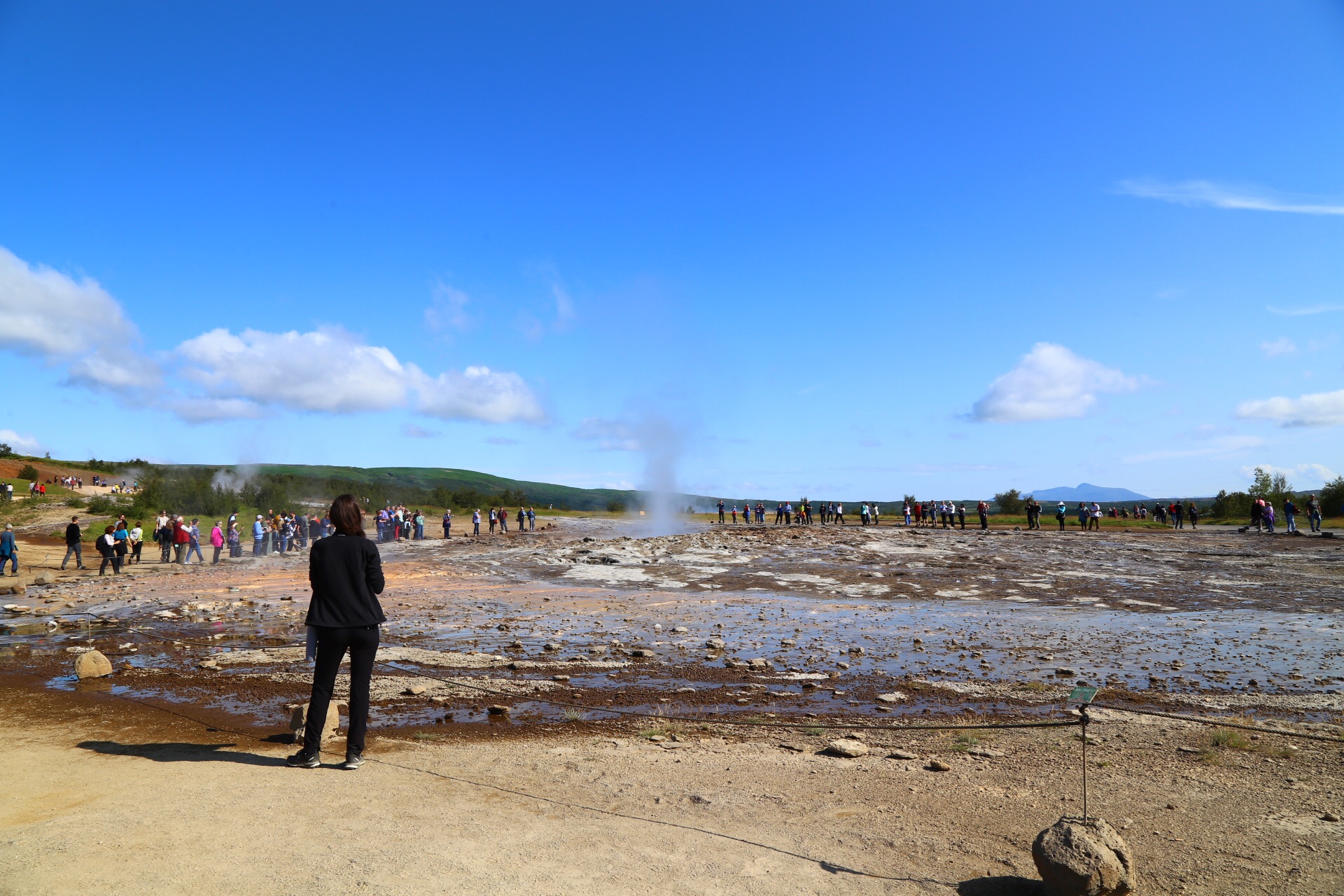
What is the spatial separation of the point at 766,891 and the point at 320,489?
82.2 meters

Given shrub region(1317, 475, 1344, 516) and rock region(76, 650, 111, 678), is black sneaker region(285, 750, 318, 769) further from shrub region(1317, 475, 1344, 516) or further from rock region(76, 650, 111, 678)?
shrub region(1317, 475, 1344, 516)

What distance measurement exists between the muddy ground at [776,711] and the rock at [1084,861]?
39 cm

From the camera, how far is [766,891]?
13.7 ft

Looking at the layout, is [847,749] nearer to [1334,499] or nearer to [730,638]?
[730,638]

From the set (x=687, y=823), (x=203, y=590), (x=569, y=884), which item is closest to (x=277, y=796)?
(x=569, y=884)

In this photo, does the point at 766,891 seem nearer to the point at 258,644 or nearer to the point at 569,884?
the point at 569,884

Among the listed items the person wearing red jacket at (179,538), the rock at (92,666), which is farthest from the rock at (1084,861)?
the person wearing red jacket at (179,538)

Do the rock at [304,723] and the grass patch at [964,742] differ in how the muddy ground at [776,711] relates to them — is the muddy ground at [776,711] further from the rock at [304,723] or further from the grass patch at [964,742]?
the rock at [304,723]

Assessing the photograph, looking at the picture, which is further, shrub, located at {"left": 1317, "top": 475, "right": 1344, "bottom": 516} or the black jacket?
shrub, located at {"left": 1317, "top": 475, "right": 1344, "bottom": 516}

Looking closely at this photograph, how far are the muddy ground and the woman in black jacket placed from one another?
1.08 feet

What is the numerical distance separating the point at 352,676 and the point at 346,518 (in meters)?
1.13

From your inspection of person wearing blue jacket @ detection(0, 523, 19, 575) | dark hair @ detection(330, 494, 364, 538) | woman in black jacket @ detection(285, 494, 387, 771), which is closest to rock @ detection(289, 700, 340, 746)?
woman in black jacket @ detection(285, 494, 387, 771)

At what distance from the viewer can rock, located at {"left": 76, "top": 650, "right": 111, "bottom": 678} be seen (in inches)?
386

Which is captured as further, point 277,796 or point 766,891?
point 277,796
